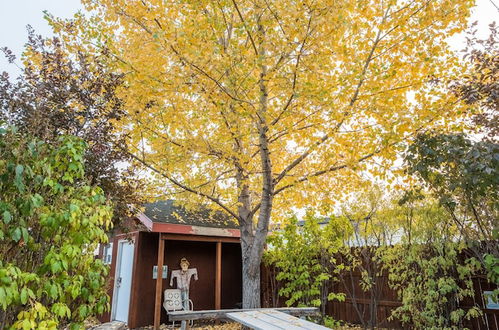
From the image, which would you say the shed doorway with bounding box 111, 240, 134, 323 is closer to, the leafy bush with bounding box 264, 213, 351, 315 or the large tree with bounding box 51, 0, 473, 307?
the leafy bush with bounding box 264, 213, 351, 315

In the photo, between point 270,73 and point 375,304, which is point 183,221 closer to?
point 375,304

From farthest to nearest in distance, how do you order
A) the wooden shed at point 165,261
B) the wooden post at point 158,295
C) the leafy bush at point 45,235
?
1. the wooden shed at point 165,261
2. the wooden post at point 158,295
3. the leafy bush at point 45,235

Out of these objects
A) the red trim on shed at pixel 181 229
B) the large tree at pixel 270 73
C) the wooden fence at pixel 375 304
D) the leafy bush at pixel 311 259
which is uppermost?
the large tree at pixel 270 73

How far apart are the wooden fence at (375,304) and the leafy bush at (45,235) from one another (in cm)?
510

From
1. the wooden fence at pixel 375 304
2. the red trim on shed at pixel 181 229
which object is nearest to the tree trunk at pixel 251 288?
the wooden fence at pixel 375 304

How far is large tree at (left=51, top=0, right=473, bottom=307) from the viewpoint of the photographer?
3.92 meters

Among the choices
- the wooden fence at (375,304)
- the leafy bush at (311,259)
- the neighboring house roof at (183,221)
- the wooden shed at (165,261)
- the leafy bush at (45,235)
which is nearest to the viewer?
the leafy bush at (45,235)

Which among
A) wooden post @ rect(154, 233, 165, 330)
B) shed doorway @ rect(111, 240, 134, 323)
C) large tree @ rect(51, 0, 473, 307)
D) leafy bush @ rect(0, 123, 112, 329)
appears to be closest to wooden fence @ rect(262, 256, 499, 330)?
large tree @ rect(51, 0, 473, 307)

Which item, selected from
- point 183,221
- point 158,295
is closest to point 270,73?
point 183,221

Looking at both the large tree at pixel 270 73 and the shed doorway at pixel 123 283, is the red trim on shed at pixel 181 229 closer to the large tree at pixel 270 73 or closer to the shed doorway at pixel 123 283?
the shed doorway at pixel 123 283

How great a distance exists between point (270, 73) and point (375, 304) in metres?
4.80

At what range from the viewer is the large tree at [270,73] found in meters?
3.92

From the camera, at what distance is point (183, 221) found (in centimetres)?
787

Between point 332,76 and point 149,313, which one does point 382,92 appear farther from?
point 149,313
